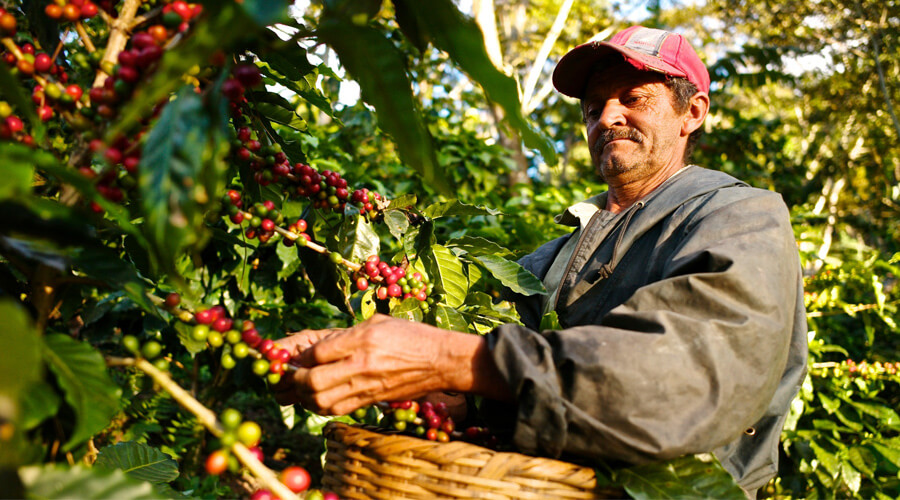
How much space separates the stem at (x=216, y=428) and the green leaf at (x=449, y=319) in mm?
692

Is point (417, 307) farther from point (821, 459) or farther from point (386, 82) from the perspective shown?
point (821, 459)

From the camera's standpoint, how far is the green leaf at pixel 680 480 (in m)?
1.05

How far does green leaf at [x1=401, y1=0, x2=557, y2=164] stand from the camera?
787mm

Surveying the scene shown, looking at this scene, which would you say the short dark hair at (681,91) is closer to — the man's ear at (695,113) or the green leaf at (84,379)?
the man's ear at (695,113)

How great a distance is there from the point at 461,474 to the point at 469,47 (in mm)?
696

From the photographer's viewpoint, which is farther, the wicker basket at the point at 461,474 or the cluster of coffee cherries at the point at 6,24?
the wicker basket at the point at 461,474

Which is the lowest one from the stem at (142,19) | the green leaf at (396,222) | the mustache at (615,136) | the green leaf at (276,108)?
the green leaf at (396,222)

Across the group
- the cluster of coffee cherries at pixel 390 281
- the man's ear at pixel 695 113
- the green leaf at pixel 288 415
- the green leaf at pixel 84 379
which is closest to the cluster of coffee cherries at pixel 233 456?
the green leaf at pixel 84 379

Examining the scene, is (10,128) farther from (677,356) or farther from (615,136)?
(615,136)

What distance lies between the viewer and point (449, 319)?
58.6 inches

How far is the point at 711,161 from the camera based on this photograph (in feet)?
23.1

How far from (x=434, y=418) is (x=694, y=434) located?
1.68ft

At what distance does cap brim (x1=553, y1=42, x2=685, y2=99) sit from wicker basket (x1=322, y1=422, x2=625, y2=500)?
1408 millimetres

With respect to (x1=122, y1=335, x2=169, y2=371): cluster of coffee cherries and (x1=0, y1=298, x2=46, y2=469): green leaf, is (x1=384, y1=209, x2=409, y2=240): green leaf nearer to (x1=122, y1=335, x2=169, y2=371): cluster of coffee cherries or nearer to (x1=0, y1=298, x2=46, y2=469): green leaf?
(x1=122, y1=335, x2=169, y2=371): cluster of coffee cherries
